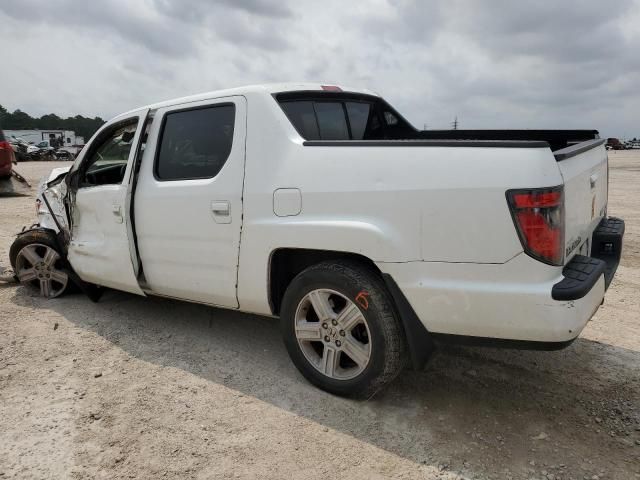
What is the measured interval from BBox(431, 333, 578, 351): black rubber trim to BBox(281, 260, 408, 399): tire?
0.27 meters

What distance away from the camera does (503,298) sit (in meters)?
2.41

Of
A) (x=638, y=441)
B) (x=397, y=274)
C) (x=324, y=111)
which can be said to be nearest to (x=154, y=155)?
(x=324, y=111)

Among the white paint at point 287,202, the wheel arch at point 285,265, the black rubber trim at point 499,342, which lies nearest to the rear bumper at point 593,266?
the black rubber trim at point 499,342

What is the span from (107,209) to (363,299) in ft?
7.83

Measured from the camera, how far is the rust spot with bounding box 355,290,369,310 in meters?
2.79

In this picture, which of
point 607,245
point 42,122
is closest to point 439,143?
point 607,245

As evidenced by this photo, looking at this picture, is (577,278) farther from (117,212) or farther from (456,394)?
(117,212)

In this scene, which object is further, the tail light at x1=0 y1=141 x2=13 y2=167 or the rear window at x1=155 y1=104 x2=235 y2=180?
the tail light at x1=0 y1=141 x2=13 y2=167

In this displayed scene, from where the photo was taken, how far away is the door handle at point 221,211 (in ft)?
10.7

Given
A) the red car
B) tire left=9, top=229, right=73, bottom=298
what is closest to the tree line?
the red car

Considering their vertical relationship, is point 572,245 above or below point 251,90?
below

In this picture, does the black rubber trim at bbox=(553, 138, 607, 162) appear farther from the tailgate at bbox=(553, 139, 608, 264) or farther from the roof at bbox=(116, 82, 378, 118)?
the roof at bbox=(116, 82, 378, 118)

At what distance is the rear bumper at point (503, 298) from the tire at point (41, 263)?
3567mm

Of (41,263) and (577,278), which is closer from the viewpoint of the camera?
(577,278)
